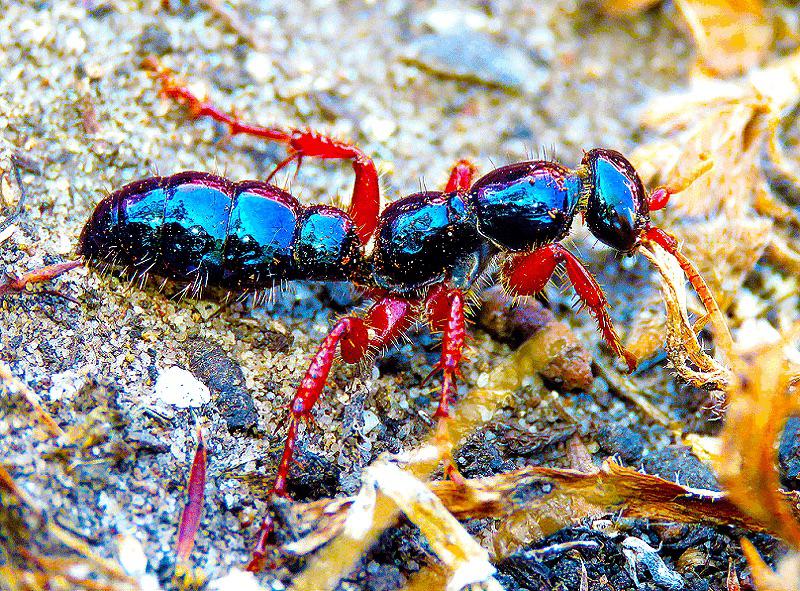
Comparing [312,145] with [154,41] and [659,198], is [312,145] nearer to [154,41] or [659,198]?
[154,41]

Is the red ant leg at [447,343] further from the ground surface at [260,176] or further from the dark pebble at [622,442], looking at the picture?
the dark pebble at [622,442]

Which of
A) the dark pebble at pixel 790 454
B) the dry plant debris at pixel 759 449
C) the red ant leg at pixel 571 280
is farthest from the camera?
the red ant leg at pixel 571 280

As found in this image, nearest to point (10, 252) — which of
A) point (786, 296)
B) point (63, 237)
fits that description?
point (63, 237)

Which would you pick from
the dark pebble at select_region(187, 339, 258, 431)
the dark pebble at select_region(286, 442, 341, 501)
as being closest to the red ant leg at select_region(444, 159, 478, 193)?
the dark pebble at select_region(187, 339, 258, 431)

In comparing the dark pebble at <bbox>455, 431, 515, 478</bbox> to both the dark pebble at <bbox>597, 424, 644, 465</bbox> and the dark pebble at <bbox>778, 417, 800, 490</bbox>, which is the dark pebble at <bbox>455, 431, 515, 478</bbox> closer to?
the dark pebble at <bbox>597, 424, 644, 465</bbox>

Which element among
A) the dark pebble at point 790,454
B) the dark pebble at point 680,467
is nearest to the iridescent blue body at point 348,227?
the dark pebble at point 680,467
